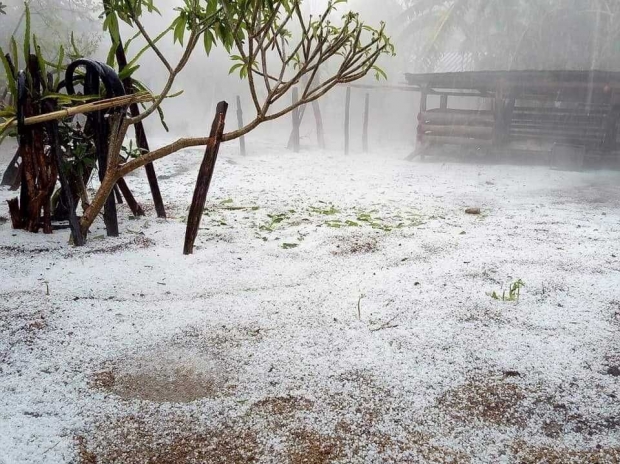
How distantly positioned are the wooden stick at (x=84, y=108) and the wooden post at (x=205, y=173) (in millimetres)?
449

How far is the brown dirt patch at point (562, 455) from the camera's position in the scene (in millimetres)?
1287

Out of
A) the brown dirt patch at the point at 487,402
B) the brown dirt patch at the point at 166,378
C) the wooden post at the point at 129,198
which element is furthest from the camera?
the wooden post at the point at 129,198

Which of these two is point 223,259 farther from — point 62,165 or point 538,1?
point 538,1

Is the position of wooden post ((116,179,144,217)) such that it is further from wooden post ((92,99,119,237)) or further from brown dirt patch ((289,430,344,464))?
brown dirt patch ((289,430,344,464))

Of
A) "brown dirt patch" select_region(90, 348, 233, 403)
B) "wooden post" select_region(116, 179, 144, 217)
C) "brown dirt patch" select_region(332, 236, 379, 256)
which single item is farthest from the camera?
"wooden post" select_region(116, 179, 144, 217)

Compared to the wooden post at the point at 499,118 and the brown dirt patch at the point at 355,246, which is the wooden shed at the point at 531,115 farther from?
the brown dirt patch at the point at 355,246

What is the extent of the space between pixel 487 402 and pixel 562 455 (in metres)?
0.28

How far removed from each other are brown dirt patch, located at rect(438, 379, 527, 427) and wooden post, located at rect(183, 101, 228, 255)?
1942 mm

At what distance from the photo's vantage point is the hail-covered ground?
4.45 ft

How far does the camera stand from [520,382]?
1640 mm

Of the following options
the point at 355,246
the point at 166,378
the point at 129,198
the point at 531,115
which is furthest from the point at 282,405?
the point at 531,115

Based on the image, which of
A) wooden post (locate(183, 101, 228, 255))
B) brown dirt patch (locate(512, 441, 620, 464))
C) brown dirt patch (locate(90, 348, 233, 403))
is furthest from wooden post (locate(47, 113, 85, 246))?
brown dirt patch (locate(512, 441, 620, 464))

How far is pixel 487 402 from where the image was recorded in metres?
1.54

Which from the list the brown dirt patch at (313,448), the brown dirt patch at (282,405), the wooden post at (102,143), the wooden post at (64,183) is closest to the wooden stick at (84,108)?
the wooden post at (64,183)
